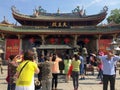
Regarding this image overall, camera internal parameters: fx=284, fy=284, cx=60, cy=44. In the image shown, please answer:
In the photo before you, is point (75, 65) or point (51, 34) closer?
point (75, 65)

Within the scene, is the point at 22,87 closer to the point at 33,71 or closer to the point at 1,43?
the point at 33,71

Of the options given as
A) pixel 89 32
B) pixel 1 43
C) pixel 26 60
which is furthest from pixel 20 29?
pixel 26 60

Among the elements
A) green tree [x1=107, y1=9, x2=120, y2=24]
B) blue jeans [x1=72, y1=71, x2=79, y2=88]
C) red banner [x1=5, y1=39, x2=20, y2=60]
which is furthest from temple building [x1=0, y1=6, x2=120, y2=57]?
green tree [x1=107, y1=9, x2=120, y2=24]

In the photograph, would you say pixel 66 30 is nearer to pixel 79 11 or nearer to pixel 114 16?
pixel 79 11

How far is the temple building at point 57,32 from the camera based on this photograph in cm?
3067

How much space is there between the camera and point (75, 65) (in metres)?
10.7

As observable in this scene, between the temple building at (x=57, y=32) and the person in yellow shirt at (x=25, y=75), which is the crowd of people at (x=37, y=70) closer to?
the person in yellow shirt at (x=25, y=75)

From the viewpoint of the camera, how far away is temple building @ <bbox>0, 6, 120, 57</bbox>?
30.7m

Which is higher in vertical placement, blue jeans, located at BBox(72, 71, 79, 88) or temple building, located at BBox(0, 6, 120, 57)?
temple building, located at BBox(0, 6, 120, 57)

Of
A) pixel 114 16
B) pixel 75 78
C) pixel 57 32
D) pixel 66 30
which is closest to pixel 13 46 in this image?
pixel 57 32

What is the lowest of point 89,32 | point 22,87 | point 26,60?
point 22,87

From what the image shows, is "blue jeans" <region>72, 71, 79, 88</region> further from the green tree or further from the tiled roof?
the green tree

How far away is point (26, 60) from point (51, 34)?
25756 mm

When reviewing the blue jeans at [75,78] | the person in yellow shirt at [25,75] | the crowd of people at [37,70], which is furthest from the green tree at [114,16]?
the person in yellow shirt at [25,75]
